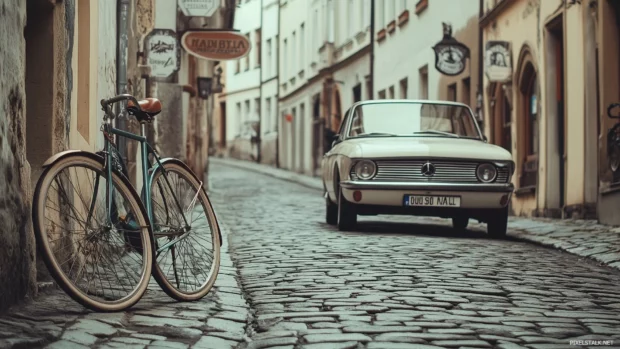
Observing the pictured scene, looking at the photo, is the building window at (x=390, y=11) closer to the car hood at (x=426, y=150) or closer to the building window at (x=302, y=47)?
the building window at (x=302, y=47)

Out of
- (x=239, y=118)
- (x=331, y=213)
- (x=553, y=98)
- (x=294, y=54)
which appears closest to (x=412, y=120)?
(x=331, y=213)

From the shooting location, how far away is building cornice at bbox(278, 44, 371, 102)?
36506 millimetres

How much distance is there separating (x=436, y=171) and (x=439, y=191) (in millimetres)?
220

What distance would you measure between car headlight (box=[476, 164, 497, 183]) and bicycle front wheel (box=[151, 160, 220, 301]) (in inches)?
242

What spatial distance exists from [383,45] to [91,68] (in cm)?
2509

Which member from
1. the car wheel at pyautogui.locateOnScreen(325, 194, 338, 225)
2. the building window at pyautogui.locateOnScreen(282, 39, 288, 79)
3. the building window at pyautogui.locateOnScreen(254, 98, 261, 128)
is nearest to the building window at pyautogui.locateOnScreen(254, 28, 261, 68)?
the building window at pyautogui.locateOnScreen(254, 98, 261, 128)

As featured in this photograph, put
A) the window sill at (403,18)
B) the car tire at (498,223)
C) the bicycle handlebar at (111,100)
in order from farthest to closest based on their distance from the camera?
1. the window sill at (403,18)
2. the car tire at (498,223)
3. the bicycle handlebar at (111,100)

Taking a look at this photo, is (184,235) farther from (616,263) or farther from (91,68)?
(616,263)

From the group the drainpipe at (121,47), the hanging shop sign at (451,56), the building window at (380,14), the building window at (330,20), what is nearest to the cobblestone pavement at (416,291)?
the drainpipe at (121,47)

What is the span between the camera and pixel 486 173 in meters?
13.1

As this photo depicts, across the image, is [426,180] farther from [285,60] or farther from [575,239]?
[285,60]

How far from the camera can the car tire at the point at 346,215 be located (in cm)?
1340

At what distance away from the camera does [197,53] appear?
1916 centimetres

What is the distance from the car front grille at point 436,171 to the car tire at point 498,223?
417 mm
